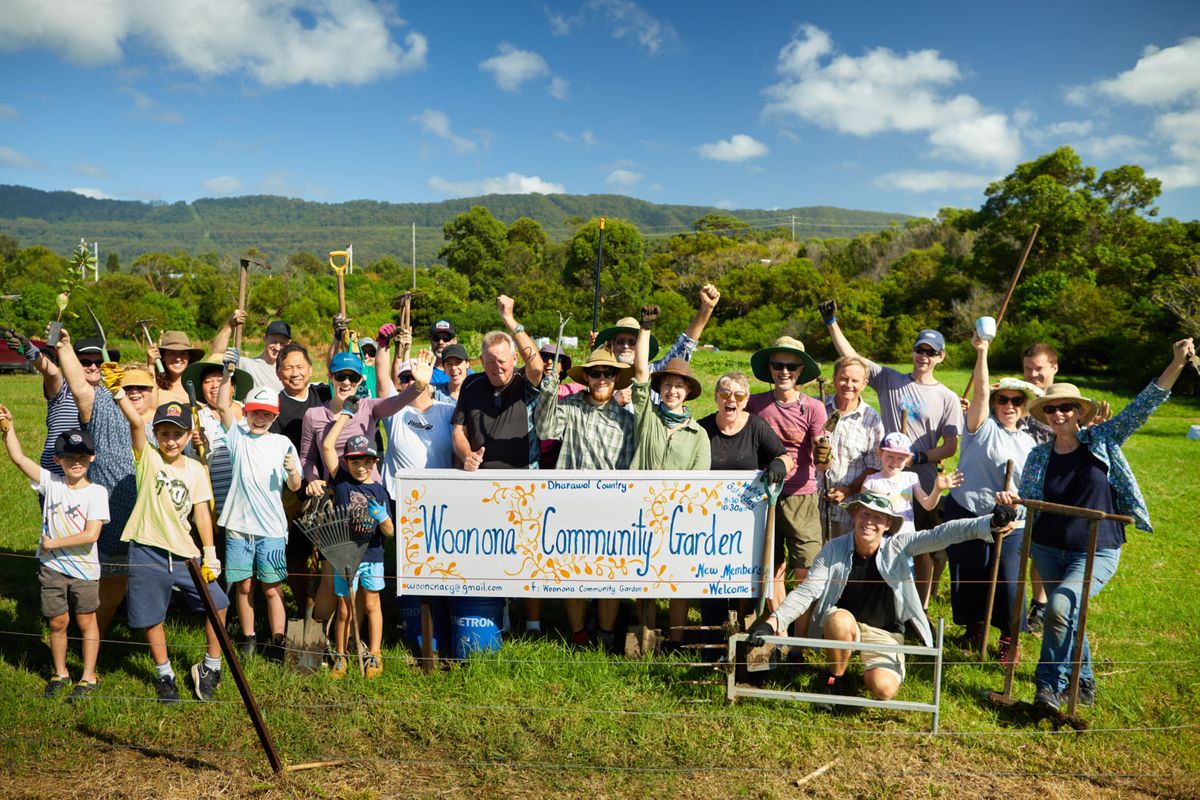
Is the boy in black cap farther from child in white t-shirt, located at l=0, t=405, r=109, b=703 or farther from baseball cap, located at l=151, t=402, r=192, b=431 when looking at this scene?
child in white t-shirt, located at l=0, t=405, r=109, b=703

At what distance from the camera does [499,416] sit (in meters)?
5.81

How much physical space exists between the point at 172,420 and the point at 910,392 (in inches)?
209

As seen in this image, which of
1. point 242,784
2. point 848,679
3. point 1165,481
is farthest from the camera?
point 1165,481

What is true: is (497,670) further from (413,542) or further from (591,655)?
(413,542)

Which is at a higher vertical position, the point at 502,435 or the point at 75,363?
the point at 75,363

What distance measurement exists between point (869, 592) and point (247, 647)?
14.0 feet

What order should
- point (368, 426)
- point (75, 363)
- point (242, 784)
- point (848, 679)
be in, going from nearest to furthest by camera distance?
point (242, 784)
point (75, 363)
point (848, 679)
point (368, 426)

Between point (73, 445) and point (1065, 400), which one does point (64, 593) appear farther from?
point (1065, 400)

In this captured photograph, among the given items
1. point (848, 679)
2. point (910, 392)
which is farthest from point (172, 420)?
point (910, 392)

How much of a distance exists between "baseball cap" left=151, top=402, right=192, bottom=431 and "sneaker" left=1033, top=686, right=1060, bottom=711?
5.73 metres

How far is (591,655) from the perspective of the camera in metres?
5.84

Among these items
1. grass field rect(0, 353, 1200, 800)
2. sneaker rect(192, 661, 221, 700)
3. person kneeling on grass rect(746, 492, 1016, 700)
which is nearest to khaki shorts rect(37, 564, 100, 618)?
grass field rect(0, 353, 1200, 800)

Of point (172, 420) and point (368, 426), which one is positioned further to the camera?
point (368, 426)

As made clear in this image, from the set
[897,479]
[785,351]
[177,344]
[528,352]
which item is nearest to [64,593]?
[177,344]
